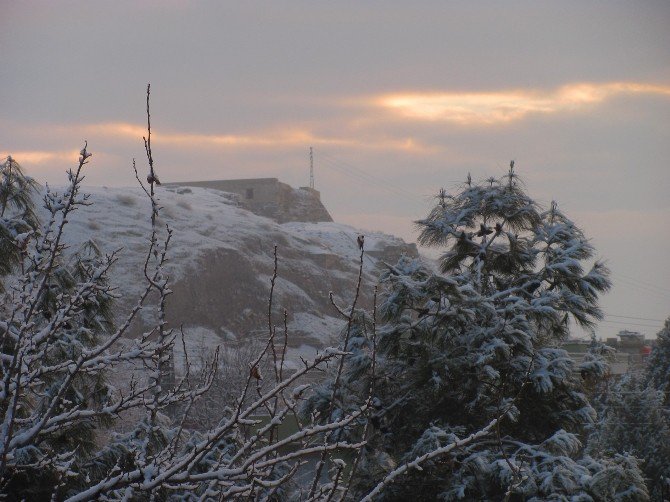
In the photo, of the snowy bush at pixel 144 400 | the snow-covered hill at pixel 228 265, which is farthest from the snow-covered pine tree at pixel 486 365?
the snow-covered hill at pixel 228 265

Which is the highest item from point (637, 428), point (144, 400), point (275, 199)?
point (144, 400)

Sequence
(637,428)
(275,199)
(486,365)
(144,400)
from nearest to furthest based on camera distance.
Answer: (144,400), (486,365), (637,428), (275,199)

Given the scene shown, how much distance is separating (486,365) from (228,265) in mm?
67888

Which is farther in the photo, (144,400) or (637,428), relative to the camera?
(637,428)

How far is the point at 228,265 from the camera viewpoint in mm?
79438

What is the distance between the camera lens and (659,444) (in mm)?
25969

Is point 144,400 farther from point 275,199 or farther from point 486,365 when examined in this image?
point 275,199

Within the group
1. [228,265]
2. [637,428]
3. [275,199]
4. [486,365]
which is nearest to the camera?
[486,365]

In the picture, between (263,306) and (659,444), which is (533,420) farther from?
(263,306)

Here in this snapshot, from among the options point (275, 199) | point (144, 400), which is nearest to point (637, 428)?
point (144, 400)

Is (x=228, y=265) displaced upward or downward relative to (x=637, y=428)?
downward

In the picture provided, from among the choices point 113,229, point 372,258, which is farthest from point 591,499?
point 372,258

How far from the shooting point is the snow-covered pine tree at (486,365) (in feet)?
39.8

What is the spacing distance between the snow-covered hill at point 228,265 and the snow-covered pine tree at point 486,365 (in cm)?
4715
